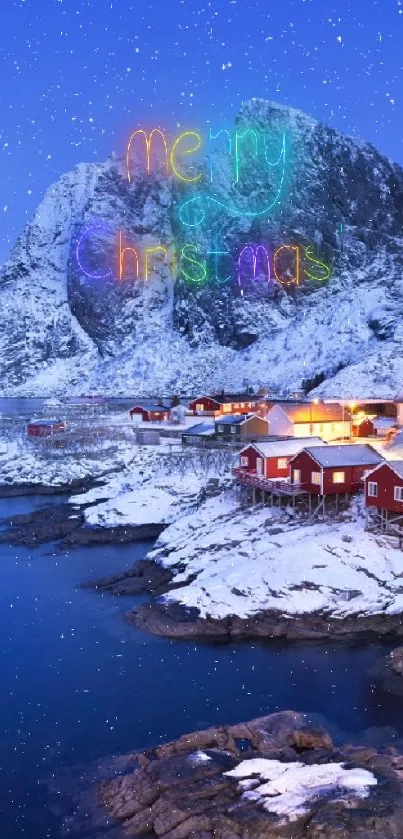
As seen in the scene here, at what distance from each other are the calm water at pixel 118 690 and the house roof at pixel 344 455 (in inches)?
520

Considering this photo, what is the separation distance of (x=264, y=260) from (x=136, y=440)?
119694 millimetres

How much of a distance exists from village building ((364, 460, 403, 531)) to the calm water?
8799 mm

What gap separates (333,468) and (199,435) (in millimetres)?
29788

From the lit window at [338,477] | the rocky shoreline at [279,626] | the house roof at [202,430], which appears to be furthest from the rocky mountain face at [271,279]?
the rocky shoreline at [279,626]

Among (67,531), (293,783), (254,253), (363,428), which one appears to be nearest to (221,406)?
(363,428)

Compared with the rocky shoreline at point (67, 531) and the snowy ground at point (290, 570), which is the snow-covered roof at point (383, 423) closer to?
the rocky shoreline at point (67, 531)

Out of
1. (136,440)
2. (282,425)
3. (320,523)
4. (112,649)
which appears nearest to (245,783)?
(112,649)

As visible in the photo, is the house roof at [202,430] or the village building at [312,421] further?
the house roof at [202,430]

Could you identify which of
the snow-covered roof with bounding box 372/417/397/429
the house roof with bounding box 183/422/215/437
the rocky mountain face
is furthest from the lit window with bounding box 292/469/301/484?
the rocky mountain face

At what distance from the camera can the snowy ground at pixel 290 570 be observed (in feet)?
93.8

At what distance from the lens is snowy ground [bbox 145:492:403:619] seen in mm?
28578

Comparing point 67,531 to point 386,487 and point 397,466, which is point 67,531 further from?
point 397,466

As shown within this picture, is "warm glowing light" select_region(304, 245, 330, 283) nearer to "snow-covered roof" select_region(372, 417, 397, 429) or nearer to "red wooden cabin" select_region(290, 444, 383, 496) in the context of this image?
"snow-covered roof" select_region(372, 417, 397, 429)

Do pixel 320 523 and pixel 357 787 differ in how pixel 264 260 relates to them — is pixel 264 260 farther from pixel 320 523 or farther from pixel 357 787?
pixel 357 787
